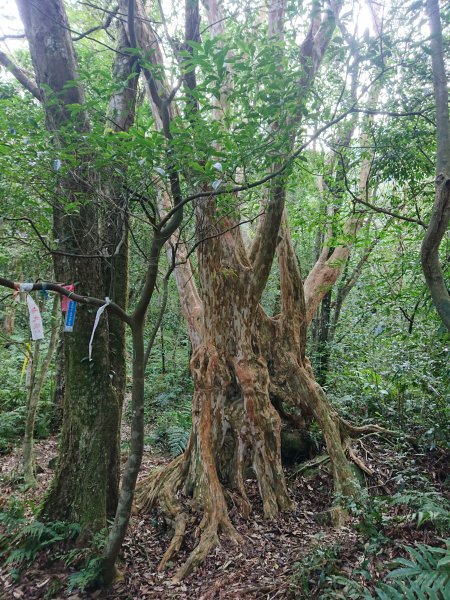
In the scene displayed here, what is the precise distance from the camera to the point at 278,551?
3986 mm

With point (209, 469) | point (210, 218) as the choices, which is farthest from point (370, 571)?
point (210, 218)

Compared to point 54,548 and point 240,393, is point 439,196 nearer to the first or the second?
point 240,393

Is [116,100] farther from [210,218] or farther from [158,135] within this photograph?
[158,135]

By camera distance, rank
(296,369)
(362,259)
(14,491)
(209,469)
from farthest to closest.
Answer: (362,259)
(296,369)
(14,491)
(209,469)

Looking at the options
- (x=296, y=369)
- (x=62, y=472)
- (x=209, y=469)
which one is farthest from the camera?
(x=296, y=369)

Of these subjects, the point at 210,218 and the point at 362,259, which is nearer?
the point at 210,218

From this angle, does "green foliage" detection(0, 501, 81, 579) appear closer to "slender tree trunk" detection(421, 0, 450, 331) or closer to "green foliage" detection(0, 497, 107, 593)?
"green foliage" detection(0, 497, 107, 593)

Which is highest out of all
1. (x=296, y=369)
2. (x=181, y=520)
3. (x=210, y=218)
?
(x=210, y=218)

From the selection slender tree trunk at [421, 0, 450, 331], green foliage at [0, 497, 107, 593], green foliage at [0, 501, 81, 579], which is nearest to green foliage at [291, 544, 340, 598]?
green foliage at [0, 497, 107, 593]

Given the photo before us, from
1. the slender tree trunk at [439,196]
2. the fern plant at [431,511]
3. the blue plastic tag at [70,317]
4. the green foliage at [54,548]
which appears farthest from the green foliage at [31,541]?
the slender tree trunk at [439,196]

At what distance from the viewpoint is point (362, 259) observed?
8.27 metres

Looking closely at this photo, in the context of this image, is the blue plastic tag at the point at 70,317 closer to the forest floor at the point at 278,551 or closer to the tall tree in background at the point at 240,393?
the tall tree in background at the point at 240,393

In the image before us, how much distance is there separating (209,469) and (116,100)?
432cm

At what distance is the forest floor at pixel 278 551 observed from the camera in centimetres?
317
